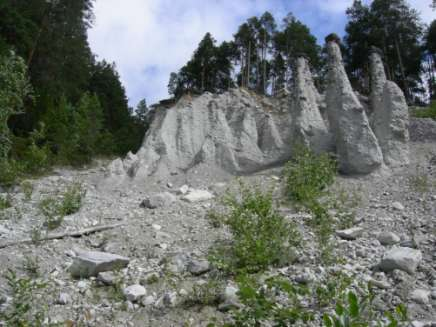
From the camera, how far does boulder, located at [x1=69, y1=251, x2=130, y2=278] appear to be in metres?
5.77

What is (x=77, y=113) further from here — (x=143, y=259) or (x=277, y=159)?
(x=143, y=259)

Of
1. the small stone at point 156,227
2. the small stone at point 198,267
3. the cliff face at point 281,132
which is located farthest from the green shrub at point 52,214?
the cliff face at point 281,132

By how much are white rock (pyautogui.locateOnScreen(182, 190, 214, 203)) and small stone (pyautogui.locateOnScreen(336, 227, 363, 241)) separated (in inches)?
182

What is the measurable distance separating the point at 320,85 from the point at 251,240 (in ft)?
96.2

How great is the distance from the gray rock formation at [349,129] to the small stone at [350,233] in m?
5.56

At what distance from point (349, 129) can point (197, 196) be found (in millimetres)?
5404

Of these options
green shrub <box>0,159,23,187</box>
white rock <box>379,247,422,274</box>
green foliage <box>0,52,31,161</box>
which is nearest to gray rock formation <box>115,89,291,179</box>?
green shrub <box>0,159,23,187</box>

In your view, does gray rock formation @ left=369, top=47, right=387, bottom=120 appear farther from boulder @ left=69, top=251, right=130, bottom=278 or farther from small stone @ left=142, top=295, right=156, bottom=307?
small stone @ left=142, top=295, right=156, bottom=307

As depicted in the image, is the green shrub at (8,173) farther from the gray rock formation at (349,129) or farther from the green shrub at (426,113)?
the green shrub at (426,113)

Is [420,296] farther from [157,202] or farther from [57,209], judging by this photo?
[57,209]

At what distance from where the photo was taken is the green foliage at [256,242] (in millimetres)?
5496

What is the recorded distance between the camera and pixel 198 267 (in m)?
5.78

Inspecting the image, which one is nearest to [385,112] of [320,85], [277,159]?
[277,159]

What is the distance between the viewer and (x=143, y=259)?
6445 millimetres
